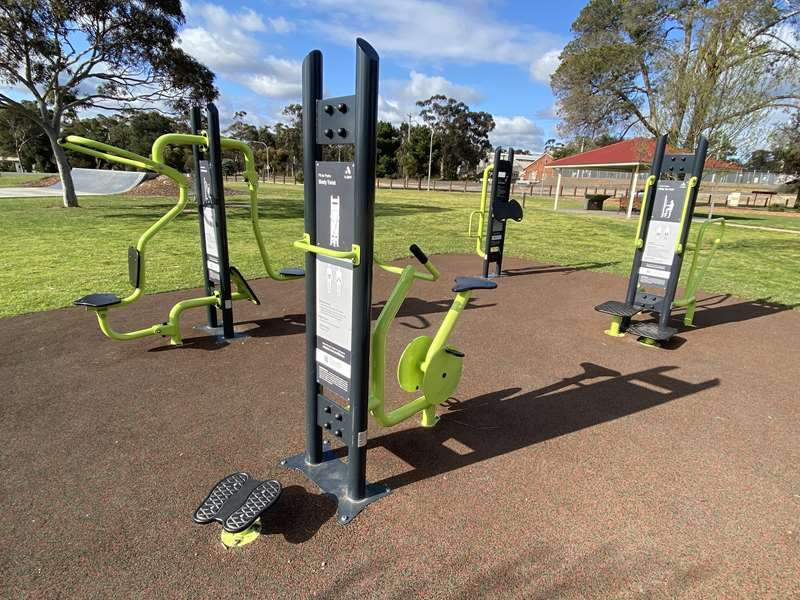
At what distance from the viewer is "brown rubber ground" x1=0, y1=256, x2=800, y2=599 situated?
1942 millimetres

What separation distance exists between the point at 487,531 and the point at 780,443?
2.26 metres

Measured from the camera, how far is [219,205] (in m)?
4.31

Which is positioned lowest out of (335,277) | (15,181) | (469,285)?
(15,181)

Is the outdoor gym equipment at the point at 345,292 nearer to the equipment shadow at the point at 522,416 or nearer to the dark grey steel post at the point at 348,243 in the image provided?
the dark grey steel post at the point at 348,243

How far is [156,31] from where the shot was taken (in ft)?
53.0

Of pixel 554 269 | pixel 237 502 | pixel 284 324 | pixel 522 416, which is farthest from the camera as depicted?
pixel 554 269

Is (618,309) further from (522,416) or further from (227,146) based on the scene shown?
(227,146)

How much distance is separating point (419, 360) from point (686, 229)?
3.47 meters

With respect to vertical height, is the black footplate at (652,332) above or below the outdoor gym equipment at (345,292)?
below

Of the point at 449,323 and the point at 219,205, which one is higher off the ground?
the point at 219,205

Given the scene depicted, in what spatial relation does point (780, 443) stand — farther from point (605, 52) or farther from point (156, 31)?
point (605, 52)

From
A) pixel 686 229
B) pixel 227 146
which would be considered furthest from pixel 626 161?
pixel 227 146

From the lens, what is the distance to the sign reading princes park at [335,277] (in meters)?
2.01

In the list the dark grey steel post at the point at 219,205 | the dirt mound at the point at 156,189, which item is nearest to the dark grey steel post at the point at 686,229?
the dark grey steel post at the point at 219,205
